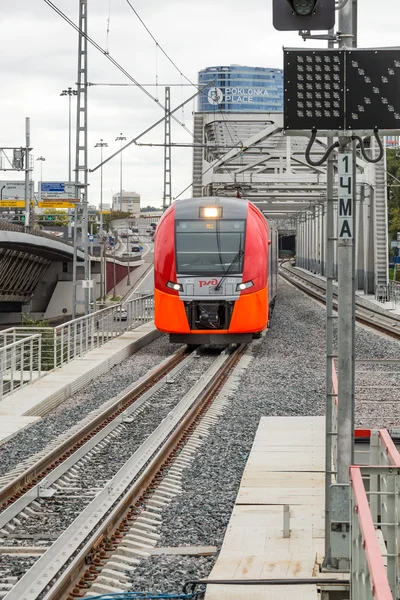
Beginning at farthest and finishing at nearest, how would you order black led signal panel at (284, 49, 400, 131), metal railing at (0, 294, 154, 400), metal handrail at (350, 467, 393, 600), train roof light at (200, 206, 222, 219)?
train roof light at (200, 206, 222, 219) < metal railing at (0, 294, 154, 400) < black led signal panel at (284, 49, 400, 131) < metal handrail at (350, 467, 393, 600)

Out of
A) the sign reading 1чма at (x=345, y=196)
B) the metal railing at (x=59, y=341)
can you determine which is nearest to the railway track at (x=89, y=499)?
the metal railing at (x=59, y=341)

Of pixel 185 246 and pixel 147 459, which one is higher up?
pixel 185 246

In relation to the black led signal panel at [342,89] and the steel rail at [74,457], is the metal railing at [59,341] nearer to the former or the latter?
the steel rail at [74,457]

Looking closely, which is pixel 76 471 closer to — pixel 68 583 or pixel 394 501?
pixel 68 583

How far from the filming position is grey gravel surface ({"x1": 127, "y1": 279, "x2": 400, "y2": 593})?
7.54 metres

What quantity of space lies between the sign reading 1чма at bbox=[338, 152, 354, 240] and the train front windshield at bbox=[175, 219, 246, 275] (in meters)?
15.4

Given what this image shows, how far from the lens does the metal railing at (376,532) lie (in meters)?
3.61

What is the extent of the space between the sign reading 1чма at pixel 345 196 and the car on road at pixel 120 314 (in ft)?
67.5

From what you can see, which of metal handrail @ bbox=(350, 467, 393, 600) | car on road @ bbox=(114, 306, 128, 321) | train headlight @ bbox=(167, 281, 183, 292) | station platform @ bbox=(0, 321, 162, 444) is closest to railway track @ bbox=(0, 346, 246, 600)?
station platform @ bbox=(0, 321, 162, 444)

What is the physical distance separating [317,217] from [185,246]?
4745 cm

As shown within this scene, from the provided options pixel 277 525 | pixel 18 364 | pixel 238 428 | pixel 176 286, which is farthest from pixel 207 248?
pixel 277 525

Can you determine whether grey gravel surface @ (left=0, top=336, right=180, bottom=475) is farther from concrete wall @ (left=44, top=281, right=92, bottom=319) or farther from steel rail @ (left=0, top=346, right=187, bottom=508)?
concrete wall @ (left=44, top=281, right=92, bottom=319)

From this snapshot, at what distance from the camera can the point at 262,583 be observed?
259 inches

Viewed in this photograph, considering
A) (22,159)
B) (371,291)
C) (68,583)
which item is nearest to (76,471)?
A: (68,583)
